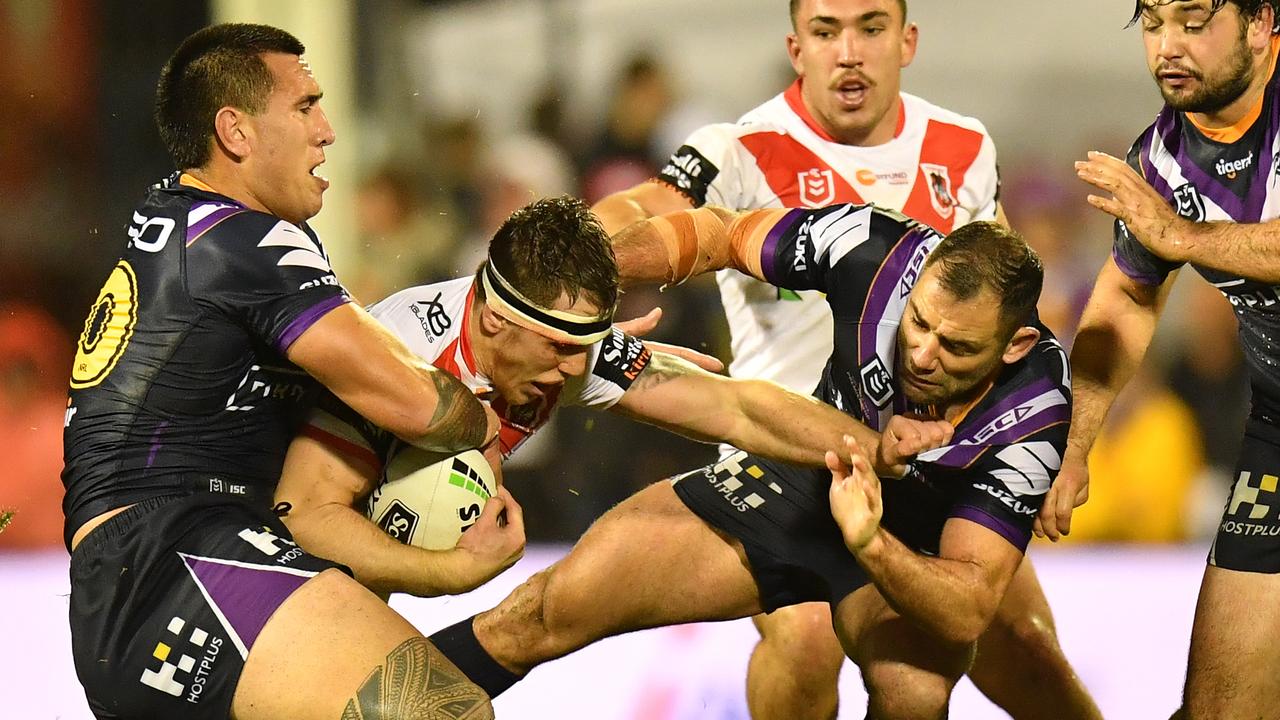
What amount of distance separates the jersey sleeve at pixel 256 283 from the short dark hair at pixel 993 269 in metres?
1.49

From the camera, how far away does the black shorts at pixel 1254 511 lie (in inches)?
160

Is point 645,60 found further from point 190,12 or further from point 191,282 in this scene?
point 191,282

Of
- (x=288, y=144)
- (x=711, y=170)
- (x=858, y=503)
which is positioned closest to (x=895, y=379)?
(x=858, y=503)

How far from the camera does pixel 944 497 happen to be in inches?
162

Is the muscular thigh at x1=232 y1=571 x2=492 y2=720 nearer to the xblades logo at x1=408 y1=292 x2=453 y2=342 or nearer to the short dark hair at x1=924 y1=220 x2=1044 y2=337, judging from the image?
the xblades logo at x1=408 y1=292 x2=453 y2=342

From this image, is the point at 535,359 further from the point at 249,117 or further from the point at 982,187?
the point at 982,187

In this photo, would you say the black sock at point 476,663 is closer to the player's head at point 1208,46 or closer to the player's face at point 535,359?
the player's face at point 535,359

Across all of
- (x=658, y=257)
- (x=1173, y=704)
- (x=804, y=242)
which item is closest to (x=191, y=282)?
(x=658, y=257)

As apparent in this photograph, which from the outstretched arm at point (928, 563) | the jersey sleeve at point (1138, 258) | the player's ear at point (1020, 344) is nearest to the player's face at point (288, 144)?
the outstretched arm at point (928, 563)

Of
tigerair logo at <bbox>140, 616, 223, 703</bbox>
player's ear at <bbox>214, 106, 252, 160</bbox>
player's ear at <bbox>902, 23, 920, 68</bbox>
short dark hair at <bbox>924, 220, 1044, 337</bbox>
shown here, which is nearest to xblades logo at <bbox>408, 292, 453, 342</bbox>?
player's ear at <bbox>214, 106, 252, 160</bbox>

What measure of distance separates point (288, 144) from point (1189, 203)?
7.79 ft

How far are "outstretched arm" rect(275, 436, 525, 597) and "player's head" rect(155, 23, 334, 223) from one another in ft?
1.98

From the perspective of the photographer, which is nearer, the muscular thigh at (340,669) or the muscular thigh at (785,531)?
the muscular thigh at (340,669)

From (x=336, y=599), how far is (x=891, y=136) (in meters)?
2.66
